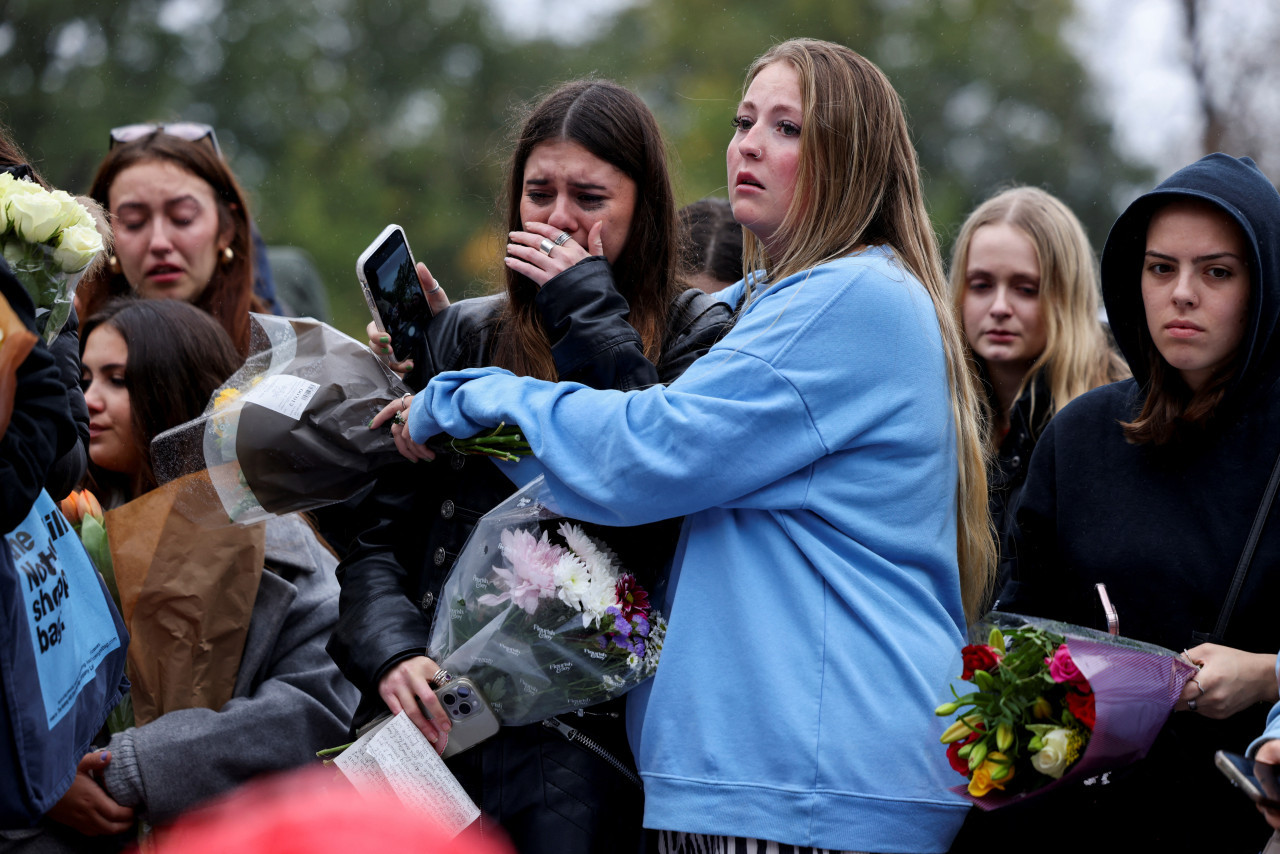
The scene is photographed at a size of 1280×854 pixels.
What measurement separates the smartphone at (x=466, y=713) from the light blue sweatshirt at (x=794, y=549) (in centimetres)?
30

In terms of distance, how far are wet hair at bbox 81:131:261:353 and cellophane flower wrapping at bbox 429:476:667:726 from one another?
196cm

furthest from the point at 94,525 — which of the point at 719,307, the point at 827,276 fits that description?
the point at 827,276

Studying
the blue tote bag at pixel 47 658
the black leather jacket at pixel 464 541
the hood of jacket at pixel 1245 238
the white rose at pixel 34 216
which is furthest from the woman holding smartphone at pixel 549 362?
the hood of jacket at pixel 1245 238

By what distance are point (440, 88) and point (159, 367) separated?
15.6 m

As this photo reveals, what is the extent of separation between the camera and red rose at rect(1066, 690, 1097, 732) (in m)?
2.14

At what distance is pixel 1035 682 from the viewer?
7.17 feet

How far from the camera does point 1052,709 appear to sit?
7.25 ft

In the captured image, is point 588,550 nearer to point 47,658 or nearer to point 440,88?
point 47,658

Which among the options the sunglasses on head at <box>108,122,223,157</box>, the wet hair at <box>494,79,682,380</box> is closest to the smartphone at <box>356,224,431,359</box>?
the wet hair at <box>494,79,682,380</box>

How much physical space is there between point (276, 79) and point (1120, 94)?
10365 millimetres

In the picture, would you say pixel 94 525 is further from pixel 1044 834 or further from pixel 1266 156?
pixel 1266 156

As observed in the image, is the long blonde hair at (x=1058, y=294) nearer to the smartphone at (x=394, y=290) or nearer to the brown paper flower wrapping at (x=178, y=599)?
the smartphone at (x=394, y=290)

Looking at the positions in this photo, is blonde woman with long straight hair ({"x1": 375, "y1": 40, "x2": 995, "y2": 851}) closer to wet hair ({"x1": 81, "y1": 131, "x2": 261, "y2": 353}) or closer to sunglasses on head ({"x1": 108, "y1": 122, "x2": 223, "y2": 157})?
wet hair ({"x1": 81, "y1": 131, "x2": 261, "y2": 353})

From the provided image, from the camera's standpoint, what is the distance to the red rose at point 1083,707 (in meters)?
2.14
